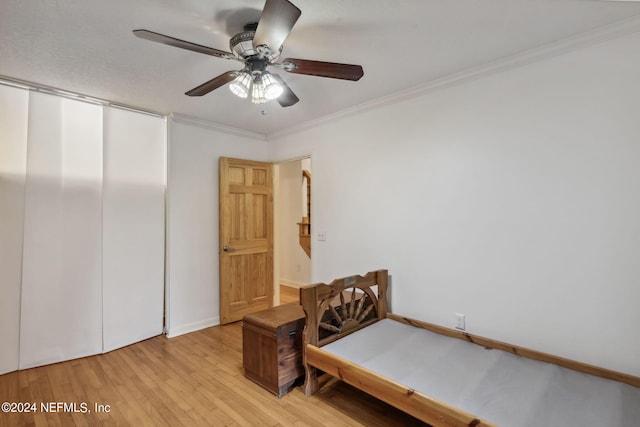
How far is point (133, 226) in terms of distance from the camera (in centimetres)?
314

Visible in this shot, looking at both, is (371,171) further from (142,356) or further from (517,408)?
(142,356)

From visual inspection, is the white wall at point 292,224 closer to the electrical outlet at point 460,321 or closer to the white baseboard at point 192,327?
the white baseboard at point 192,327

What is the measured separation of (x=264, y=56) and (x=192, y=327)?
305cm

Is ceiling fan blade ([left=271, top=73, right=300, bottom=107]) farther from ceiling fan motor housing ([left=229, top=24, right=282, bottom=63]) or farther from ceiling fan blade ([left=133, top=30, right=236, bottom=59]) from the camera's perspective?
ceiling fan blade ([left=133, top=30, right=236, bottom=59])

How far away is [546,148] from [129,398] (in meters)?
3.45

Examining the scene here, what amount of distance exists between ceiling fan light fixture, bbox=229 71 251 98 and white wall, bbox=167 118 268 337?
1.75m

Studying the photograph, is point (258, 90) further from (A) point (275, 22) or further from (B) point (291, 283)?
(B) point (291, 283)

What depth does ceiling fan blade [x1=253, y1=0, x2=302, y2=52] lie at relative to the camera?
1.32m

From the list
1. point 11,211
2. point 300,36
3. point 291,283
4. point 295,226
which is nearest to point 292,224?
point 295,226

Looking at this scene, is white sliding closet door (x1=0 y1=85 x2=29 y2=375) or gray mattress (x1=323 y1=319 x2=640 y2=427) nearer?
gray mattress (x1=323 y1=319 x2=640 y2=427)

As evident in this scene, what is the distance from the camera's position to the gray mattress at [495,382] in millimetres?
1445

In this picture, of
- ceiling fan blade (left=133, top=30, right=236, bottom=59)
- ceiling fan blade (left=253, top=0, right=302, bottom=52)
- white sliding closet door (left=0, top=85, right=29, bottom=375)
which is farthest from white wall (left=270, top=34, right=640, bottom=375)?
white sliding closet door (left=0, top=85, right=29, bottom=375)

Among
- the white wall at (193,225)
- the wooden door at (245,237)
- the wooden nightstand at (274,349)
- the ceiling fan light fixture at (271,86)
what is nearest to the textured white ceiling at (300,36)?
the ceiling fan light fixture at (271,86)

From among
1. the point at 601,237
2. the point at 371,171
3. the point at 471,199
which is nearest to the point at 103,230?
the point at 371,171
